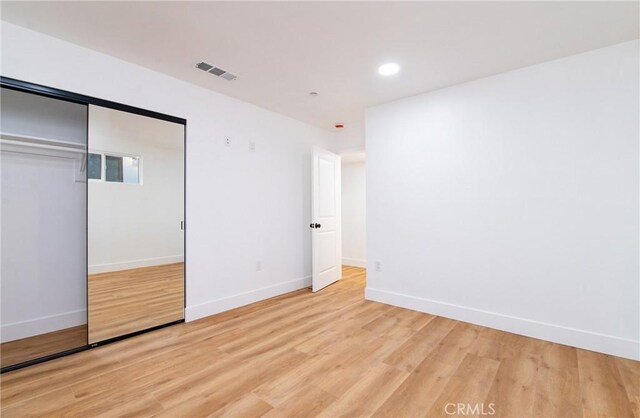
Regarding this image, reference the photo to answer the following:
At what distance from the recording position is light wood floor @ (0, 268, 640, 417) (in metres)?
1.70

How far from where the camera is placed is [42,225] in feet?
8.64

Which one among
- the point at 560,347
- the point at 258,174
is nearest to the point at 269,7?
the point at 258,174

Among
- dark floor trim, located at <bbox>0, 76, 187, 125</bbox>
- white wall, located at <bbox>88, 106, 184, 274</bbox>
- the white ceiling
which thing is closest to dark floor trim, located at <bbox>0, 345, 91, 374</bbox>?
white wall, located at <bbox>88, 106, 184, 274</bbox>

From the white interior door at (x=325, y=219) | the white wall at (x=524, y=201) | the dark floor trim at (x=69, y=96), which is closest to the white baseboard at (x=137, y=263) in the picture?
the dark floor trim at (x=69, y=96)

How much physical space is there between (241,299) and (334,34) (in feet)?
9.64

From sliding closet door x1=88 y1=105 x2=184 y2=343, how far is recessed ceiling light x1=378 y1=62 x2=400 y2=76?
83.0 inches

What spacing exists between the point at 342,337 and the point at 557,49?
3.09 meters

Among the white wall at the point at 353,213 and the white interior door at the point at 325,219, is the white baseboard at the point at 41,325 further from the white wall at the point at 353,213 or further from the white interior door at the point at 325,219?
the white wall at the point at 353,213

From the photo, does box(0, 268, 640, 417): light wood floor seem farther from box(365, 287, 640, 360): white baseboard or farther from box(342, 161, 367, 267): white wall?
box(342, 161, 367, 267): white wall

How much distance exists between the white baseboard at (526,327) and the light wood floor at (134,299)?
2.41m

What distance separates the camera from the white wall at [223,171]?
2.32 meters

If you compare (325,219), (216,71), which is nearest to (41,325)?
(216,71)

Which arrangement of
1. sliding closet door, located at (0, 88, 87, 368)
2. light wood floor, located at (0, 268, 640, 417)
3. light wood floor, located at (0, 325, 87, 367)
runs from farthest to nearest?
sliding closet door, located at (0, 88, 87, 368), light wood floor, located at (0, 325, 87, 367), light wood floor, located at (0, 268, 640, 417)

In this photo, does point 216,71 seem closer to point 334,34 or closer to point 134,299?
point 334,34
